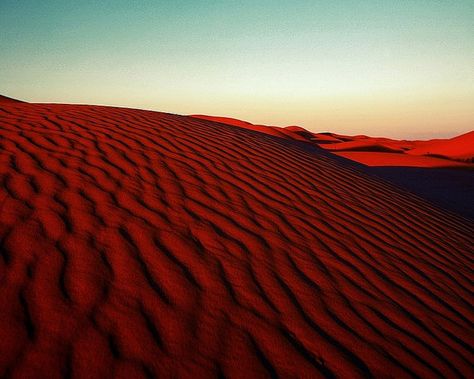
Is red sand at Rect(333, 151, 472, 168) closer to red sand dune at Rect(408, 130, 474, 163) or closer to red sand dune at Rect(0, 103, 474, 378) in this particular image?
red sand dune at Rect(408, 130, 474, 163)

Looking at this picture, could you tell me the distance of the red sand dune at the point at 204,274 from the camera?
1688 millimetres

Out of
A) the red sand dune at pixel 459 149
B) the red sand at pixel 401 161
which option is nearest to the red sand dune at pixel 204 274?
the red sand at pixel 401 161

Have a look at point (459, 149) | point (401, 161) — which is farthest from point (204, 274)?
point (459, 149)

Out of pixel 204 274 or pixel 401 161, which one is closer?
pixel 204 274

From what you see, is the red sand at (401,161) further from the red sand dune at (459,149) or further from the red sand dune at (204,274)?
the red sand dune at (204,274)

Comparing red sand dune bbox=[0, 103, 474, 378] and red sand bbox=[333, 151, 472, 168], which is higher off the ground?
red sand dune bbox=[0, 103, 474, 378]

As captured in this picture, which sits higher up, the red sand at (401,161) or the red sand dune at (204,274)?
the red sand dune at (204,274)

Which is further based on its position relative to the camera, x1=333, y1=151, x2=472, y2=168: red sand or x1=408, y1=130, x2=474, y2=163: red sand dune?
x1=408, y1=130, x2=474, y2=163: red sand dune

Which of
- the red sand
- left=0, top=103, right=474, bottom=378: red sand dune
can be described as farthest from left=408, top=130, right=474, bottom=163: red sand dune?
left=0, top=103, right=474, bottom=378: red sand dune

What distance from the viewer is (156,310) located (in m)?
1.88

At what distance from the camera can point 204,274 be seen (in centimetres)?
223

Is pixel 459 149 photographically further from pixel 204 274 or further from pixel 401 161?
pixel 204 274

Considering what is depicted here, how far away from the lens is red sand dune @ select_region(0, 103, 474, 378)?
169cm

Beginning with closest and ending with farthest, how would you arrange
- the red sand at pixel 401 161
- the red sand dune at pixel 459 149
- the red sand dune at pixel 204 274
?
the red sand dune at pixel 204 274 → the red sand at pixel 401 161 → the red sand dune at pixel 459 149
